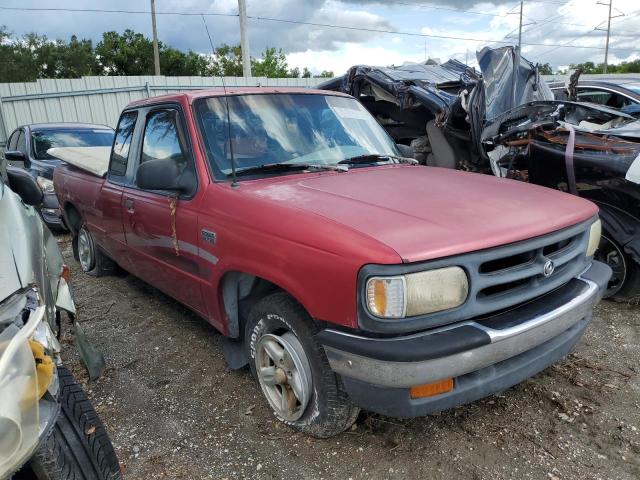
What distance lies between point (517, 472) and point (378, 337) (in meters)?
1.03

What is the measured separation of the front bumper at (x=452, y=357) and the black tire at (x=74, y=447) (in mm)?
968

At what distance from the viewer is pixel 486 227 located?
7.25 feet

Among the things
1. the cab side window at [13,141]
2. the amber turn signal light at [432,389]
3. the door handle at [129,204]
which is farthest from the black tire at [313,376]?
the cab side window at [13,141]

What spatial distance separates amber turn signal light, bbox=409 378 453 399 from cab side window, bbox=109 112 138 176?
2993mm

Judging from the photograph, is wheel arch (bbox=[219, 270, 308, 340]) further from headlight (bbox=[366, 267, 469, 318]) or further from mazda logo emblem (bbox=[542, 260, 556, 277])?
mazda logo emblem (bbox=[542, 260, 556, 277])

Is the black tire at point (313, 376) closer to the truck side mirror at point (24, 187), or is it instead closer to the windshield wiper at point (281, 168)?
the windshield wiper at point (281, 168)

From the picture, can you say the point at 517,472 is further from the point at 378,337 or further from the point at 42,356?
the point at 42,356

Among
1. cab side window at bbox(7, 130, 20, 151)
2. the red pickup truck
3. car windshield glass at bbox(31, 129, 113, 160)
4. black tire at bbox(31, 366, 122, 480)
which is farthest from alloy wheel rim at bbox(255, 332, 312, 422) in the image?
cab side window at bbox(7, 130, 20, 151)

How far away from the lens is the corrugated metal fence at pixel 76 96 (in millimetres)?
12180

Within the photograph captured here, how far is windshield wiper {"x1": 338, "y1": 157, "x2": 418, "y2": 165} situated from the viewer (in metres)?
3.34

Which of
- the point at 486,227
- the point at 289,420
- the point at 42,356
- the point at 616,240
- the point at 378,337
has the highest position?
the point at 486,227

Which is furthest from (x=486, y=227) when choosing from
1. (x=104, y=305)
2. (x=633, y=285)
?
(x=104, y=305)

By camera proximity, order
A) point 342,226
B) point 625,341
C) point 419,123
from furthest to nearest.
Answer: point 419,123 → point 625,341 → point 342,226

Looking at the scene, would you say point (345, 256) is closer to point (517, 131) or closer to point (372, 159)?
point (372, 159)
